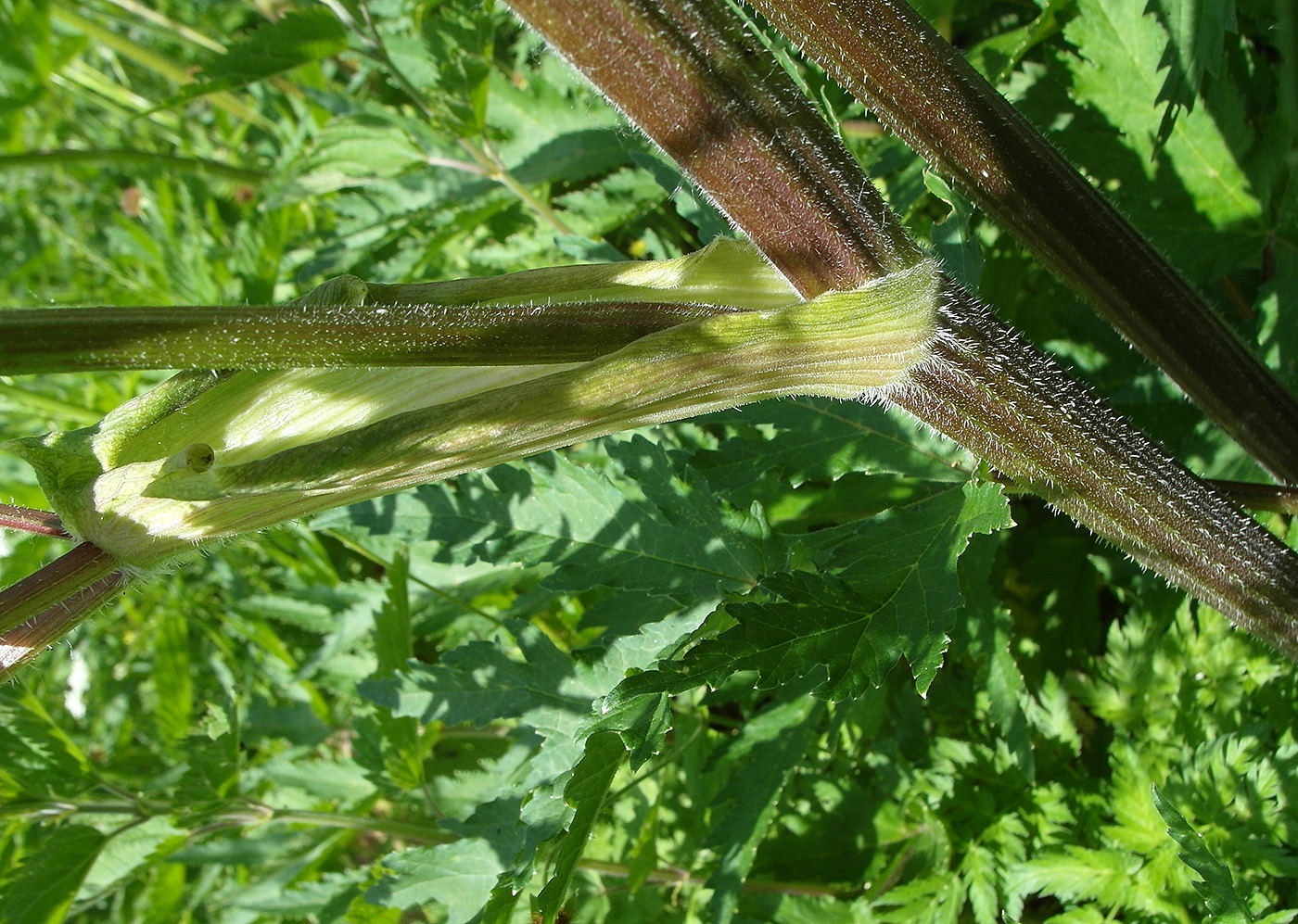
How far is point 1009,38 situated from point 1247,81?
1.92ft

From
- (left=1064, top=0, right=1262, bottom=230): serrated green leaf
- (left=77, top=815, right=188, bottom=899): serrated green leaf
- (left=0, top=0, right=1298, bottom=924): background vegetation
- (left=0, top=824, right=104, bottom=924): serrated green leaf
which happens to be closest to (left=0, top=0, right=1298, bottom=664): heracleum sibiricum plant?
(left=0, top=0, right=1298, bottom=924): background vegetation

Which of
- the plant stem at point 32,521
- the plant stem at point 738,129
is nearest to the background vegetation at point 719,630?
the plant stem at point 32,521

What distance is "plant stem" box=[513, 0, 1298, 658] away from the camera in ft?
3.69

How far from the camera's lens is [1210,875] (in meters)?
1.45

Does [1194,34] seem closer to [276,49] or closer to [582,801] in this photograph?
[582,801]

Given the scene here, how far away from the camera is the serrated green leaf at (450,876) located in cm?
193

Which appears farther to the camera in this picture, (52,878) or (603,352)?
(52,878)

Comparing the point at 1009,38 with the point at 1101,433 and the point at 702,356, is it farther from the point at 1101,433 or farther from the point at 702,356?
the point at 702,356

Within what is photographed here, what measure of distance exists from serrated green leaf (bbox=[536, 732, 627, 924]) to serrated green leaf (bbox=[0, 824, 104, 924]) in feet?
4.56

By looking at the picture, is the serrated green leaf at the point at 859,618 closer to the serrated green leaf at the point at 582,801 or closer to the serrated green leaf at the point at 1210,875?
the serrated green leaf at the point at 582,801

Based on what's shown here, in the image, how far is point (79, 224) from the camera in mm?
5000

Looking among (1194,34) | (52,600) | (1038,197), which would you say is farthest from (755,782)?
(1194,34)

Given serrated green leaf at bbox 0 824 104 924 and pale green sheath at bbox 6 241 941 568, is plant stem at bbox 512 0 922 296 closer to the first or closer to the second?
pale green sheath at bbox 6 241 941 568

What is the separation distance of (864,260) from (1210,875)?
1.03 metres
